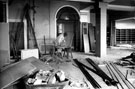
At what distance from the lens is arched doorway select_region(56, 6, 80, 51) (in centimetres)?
895

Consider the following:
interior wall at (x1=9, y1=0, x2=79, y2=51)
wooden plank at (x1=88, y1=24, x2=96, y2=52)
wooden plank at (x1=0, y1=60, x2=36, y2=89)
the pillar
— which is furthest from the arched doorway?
wooden plank at (x1=0, y1=60, x2=36, y2=89)

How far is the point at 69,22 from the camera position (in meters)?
9.37

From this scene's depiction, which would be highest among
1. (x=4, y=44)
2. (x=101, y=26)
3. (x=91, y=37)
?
(x=101, y=26)

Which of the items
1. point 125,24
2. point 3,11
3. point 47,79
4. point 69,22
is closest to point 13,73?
point 47,79

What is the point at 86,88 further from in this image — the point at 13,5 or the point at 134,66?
the point at 13,5

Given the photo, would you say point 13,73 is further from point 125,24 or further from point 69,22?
point 125,24

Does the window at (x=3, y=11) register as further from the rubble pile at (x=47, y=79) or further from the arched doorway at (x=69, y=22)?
the rubble pile at (x=47, y=79)

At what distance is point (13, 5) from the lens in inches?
303

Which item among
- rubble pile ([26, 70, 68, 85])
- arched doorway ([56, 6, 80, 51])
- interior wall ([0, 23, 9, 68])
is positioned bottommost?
rubble pile ([26, 70, 68, 85])

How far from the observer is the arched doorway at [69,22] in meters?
8.95

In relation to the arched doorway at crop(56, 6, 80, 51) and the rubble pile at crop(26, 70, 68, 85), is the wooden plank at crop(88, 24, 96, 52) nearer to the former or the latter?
the arched doorway at crop(56, 6, 80, 51)

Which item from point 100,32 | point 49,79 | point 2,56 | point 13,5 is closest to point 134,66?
point 100,32

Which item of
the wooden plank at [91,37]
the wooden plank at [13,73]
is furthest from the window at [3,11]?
the wooden plank at [91,37]

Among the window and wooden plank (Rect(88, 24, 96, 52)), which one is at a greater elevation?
the window
